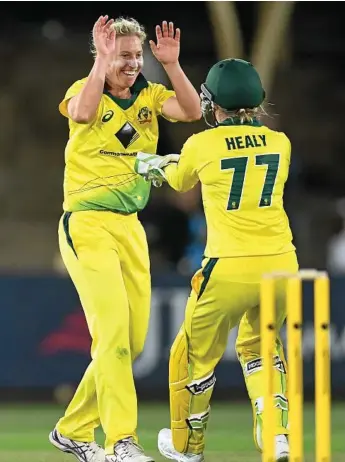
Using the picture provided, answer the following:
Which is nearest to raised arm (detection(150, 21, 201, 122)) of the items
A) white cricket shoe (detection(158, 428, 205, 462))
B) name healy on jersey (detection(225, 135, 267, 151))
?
name healy on jersey (detection(225, 135, 267, 151))

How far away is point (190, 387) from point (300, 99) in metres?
11.0

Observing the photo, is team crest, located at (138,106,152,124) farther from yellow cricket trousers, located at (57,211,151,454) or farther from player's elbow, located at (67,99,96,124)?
yellow cricket trousers, located at (57,211,151,454)

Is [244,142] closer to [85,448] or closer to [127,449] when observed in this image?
[127,449]

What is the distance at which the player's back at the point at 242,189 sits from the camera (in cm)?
561

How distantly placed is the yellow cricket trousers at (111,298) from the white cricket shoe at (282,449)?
2.31 ft

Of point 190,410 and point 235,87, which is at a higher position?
point 235,87

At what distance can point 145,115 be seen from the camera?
619cm

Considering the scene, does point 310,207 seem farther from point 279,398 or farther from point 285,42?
point 279,398

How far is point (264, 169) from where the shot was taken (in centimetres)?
564

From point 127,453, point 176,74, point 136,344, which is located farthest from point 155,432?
point 176,74

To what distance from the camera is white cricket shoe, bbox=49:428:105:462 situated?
6234 millimetres

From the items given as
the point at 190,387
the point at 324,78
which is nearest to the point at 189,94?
the point at 190,387

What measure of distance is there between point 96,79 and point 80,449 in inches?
71.3

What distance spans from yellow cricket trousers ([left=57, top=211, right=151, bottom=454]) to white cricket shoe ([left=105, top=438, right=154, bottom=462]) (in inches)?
1.3
